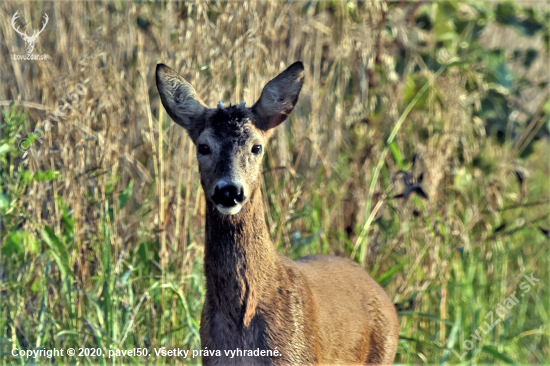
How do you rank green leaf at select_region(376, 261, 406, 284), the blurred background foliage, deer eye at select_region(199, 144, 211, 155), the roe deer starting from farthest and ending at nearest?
green leaf at select_region(376, 261, 406, 284)
the blurred background foliage
deer eye at select_region(199, 144, 211, 155)
the roe deer

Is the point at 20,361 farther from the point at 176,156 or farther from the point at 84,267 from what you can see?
the point at 176,156

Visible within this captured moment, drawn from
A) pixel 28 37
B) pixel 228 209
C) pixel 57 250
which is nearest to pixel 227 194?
pixel 228 209

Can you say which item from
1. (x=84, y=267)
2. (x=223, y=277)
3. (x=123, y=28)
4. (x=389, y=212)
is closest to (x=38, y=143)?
(x=84, y=267)

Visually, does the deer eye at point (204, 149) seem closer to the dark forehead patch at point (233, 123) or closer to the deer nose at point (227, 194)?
the dark forehead patch at point (233, 123)

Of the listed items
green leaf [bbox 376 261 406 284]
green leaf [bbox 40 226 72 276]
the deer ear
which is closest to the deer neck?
the deer ear

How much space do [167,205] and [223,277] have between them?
4.71ft

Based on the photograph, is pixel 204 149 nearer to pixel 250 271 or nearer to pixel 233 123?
pixel 233 123

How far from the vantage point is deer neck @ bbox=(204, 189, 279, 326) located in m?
3.54

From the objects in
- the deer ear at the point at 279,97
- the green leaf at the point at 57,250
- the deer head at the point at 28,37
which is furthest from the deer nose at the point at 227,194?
the deer head at the point at 28,37

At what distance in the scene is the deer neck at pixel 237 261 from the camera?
3539mm

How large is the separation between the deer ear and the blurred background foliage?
2.77ft

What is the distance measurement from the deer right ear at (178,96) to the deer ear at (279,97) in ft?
1.05

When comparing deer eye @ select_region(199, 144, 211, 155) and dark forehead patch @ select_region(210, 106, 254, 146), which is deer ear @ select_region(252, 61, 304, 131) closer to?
dark forehead patch @ select_region(210, 106, 254, 146)

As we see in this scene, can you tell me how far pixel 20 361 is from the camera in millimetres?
4234
